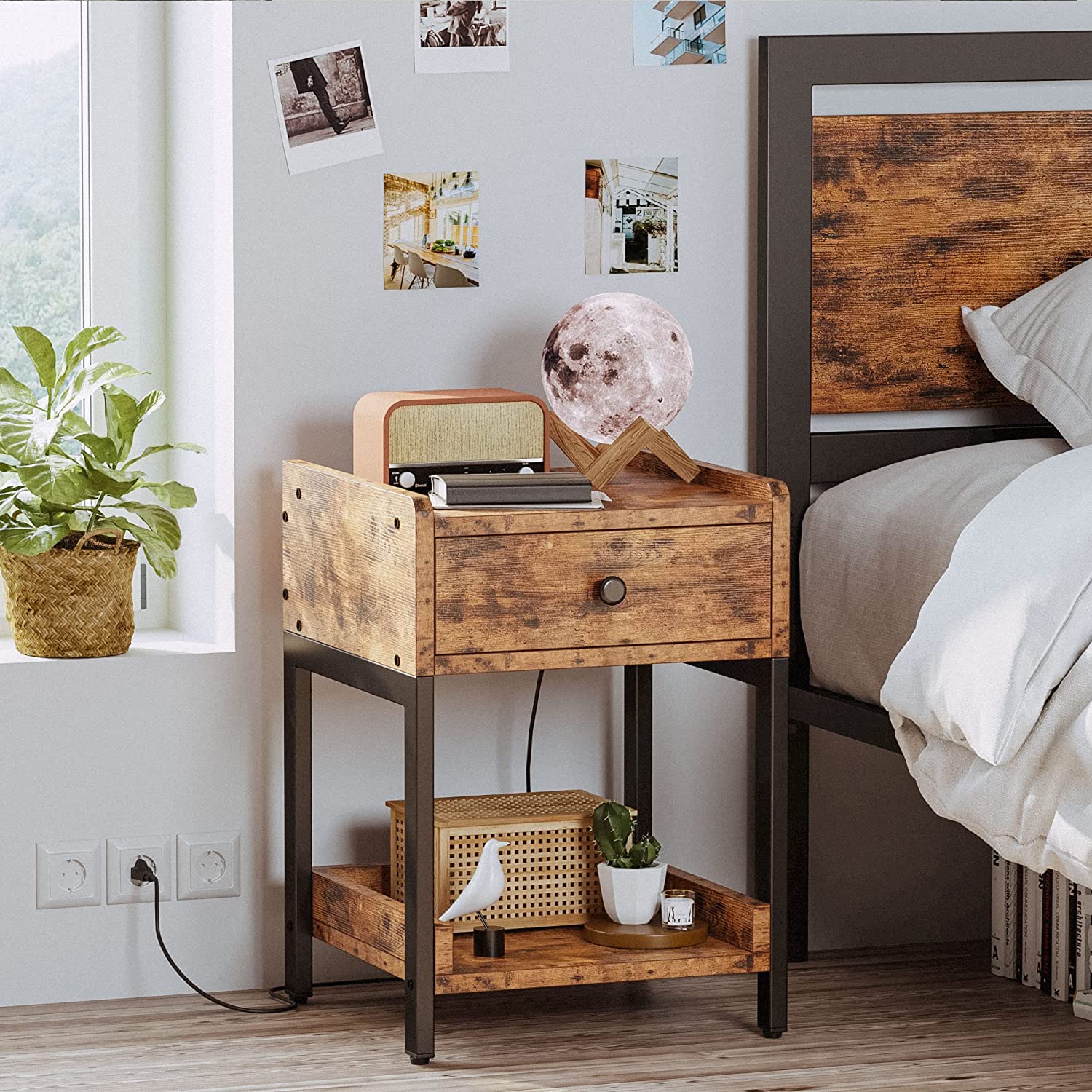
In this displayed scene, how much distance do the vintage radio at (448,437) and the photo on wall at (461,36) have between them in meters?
0.49

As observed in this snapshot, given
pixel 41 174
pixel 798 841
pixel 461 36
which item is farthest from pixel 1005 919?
pixel 41 174

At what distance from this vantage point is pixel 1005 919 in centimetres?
264

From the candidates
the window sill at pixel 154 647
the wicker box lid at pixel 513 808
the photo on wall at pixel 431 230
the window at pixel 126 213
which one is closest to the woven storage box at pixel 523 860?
the wicker box lid at pixel 513 808

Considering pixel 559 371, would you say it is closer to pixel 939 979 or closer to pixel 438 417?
pixel 438 417

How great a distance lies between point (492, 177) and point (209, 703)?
80cm

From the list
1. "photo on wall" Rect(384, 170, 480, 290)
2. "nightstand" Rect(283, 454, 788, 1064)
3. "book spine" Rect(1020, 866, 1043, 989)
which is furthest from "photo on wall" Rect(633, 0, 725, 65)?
"book spine" Rect(1020, 866, 1043, 989)

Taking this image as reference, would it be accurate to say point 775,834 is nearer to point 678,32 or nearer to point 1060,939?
point 1060,939

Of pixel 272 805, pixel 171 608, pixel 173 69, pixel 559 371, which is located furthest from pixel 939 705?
pixel 173 69

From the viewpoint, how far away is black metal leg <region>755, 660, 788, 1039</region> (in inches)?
90.1

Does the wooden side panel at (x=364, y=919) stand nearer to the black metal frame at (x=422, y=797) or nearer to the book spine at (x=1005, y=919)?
the black metal frame at (x=422, y=797)

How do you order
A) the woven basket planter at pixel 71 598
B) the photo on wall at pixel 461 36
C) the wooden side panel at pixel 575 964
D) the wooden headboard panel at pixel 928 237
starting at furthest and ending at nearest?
the wooden headboard panel at pixel 928 237, the photo on wall at pixel 461 36, the woven basket planter at pixel 71 598, the wooden side panel at pixel 575 964

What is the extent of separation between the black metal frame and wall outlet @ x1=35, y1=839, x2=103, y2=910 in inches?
9.7

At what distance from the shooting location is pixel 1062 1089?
2178 millimetres

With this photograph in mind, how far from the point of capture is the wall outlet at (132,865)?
8.23 ft
